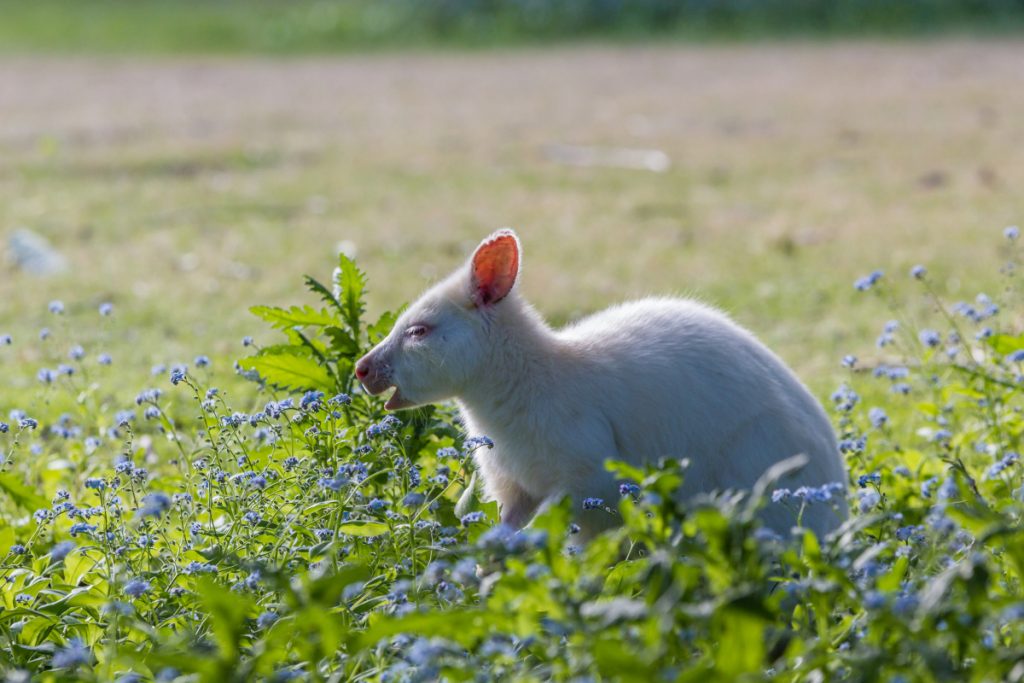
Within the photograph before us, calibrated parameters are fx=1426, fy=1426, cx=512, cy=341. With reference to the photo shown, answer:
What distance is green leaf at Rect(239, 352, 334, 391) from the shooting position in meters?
3.86

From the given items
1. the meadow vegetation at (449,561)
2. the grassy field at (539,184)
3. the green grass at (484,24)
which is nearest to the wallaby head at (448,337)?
the meadow vegetation at (449,561)

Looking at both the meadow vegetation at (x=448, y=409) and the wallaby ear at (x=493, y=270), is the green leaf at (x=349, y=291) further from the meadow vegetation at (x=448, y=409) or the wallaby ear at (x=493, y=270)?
the wallaby ear at (x=493, y=270)

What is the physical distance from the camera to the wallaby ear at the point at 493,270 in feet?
12.2

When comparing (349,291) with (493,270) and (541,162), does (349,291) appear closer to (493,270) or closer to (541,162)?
(493,270)

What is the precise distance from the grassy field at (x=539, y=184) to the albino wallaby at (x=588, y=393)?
88.4 inches

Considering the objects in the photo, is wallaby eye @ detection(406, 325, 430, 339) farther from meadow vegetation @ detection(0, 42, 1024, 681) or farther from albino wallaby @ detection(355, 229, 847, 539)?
meadow vegetation @ detection(0, 42, 1024, 681)

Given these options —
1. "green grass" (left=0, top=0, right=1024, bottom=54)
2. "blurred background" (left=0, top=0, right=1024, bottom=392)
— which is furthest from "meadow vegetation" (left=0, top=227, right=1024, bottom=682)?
"green grass" (left=0, top=0, right=1024, bottom=54)

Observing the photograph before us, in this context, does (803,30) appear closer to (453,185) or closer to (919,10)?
(919,10)

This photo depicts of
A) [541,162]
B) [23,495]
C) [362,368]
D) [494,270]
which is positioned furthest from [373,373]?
[541,162]

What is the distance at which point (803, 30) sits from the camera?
1964 cm

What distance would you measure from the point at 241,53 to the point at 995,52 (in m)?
10.6

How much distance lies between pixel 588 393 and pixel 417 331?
48 cm

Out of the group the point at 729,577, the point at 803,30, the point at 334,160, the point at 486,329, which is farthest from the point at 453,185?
the point at 803,30

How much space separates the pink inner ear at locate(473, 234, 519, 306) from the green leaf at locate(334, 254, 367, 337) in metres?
0.38
